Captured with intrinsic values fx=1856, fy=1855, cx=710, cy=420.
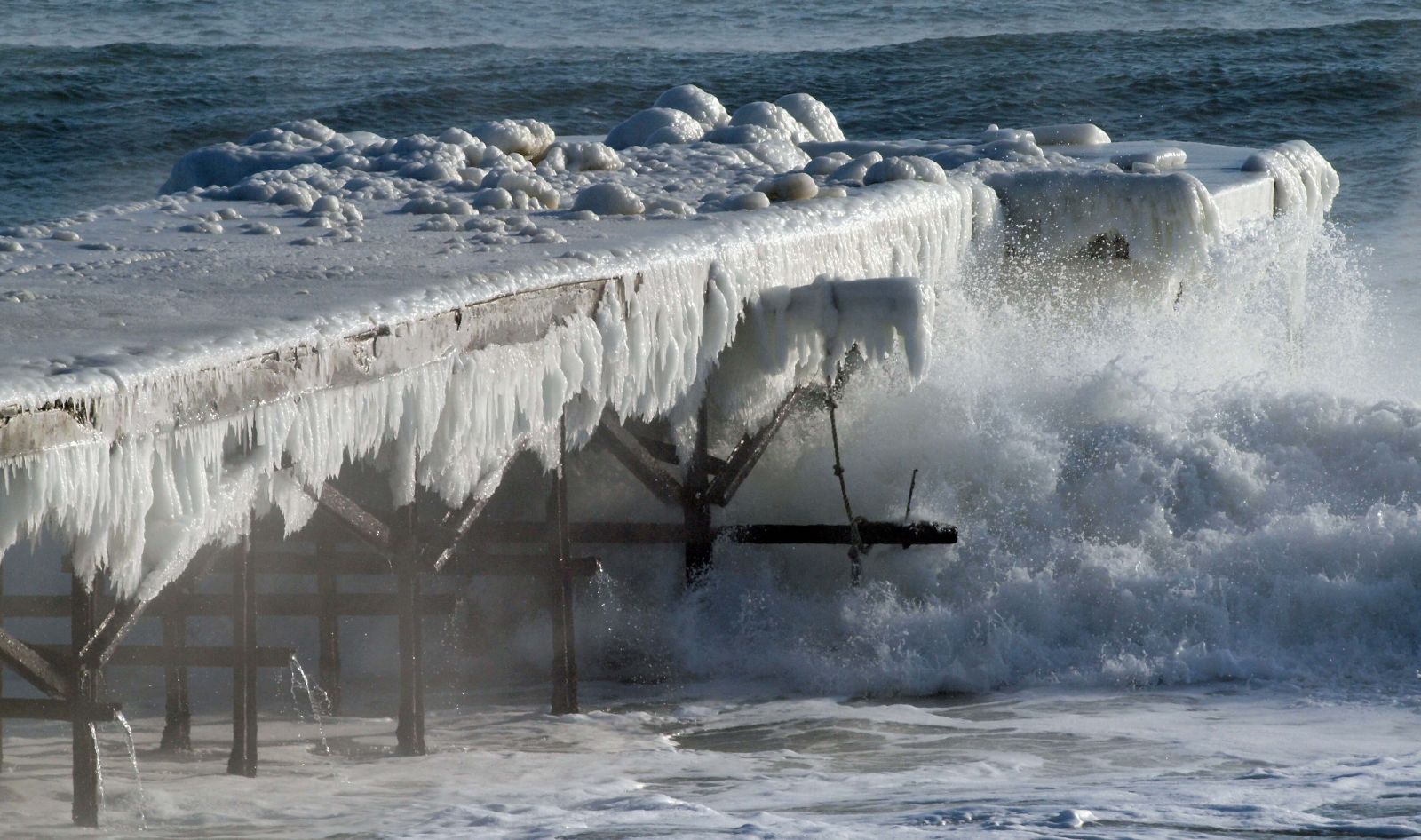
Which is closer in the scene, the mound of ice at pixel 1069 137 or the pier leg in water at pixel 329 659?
the pier leg in water at pixel 329 659

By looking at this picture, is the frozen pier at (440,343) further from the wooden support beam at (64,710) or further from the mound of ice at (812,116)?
the mound of ice at (812,116)

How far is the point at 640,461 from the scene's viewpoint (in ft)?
29.6

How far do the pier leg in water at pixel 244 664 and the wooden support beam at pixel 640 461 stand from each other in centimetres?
231

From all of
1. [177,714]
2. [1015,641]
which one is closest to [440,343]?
[177,714]

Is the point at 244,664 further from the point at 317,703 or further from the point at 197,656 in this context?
the point at 317,703

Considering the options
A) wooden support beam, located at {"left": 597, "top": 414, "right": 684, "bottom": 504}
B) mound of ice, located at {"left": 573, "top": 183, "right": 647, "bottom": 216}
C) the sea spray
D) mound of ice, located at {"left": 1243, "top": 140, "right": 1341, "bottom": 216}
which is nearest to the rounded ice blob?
the sea spray

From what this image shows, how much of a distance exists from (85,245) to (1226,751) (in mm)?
5077

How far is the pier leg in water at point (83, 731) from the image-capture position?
586 cm

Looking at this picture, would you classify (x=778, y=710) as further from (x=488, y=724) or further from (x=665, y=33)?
(x=665, y=33)

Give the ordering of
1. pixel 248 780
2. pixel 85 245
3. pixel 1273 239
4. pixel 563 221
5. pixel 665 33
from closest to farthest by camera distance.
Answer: pixel 248 780 → pixel 85 245 → pixel 563 221 → pixel 1273 239 → pixel 665 33

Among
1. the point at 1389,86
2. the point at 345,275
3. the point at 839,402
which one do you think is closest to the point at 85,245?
the point at 345,275

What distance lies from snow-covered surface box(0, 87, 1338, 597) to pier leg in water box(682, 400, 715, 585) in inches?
11.7

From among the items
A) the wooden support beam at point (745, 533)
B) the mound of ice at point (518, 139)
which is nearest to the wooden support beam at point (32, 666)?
the wooden support beam at point (745, 533)

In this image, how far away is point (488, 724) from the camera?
8.13 m
